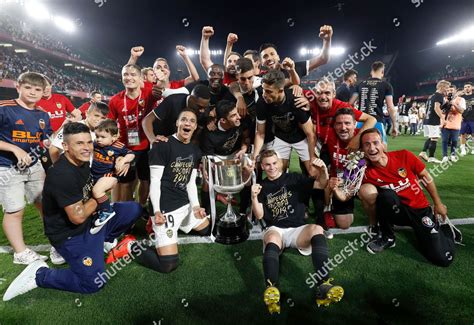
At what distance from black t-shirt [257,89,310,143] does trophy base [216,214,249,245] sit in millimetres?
1261

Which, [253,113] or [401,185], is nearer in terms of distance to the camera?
[401,185]

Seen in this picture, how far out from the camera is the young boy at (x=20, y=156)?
99.5 inches

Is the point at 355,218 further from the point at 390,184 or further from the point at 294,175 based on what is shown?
the point at 294,175

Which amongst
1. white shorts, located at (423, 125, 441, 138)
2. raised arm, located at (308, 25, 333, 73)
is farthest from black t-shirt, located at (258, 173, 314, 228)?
white shorts, located at (423, 125, 441, 138)

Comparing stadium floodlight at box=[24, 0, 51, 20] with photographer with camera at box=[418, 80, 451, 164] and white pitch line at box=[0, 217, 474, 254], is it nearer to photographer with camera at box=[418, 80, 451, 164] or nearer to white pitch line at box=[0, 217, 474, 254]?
white pitch line at box=[0, 217, 474, 254]

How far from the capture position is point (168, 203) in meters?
2.80

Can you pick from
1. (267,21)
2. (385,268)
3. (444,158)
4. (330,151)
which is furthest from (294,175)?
(267,21)

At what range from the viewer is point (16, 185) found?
8.48ft

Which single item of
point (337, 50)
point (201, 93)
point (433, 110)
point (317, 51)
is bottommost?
point (433, 110)

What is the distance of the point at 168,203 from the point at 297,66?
9.45 ft

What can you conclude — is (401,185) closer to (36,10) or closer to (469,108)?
(469,108)

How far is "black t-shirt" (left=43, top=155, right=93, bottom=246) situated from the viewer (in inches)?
82.6

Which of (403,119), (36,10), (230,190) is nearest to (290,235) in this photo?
(230,190)

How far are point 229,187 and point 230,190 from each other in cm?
5
